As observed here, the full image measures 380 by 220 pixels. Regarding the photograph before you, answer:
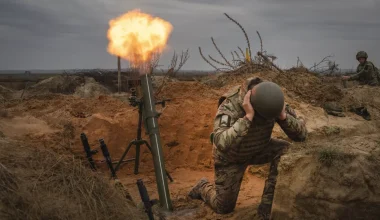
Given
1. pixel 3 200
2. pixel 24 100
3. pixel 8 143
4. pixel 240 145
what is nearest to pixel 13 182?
pixel 3 200

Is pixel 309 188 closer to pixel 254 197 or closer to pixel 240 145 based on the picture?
pixel 240 145

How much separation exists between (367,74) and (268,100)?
9187 millimetres

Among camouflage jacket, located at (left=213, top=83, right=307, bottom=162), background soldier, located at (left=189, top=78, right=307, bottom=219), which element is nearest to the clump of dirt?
background soldier, located at (left=189, top=78, right=307, bottom=219)

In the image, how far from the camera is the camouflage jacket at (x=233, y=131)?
16.2 feet

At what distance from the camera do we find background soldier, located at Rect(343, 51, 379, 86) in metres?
12.6

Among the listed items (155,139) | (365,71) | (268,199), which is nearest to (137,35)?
(155,139)

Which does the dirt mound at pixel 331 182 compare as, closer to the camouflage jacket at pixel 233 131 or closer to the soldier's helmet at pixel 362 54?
the camouflage jacket at pixel 233 131

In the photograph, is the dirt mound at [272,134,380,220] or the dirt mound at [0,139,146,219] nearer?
the dirt mound at [0,139,146,219]

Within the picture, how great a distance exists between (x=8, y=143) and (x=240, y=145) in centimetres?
255

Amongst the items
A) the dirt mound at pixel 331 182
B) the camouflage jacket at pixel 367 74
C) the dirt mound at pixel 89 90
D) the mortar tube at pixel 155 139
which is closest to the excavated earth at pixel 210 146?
the dirt mound at pixel 331 182

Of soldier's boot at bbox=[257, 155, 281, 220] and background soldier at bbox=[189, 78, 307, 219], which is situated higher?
background soldier at bbox=[189, 78, 307, 219]

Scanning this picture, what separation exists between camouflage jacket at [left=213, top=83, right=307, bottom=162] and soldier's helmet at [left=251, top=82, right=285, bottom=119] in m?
0.24

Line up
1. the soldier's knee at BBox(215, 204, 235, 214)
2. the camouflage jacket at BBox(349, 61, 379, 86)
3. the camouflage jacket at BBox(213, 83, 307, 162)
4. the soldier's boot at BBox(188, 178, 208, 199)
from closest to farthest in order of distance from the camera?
the camouflage jacket at BBox(213, 83, 307, 162) → the soldier's knee at BBox(215, 204, 235, 214) → the soldier's boot at BBox(188, 178, 208, 199) → the camouflage jacket at BBox(349, 61, 379, 86)

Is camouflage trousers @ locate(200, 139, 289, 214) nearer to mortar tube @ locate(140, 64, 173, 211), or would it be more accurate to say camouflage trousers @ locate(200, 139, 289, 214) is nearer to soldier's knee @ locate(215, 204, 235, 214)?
soldier's knee @ locate(215, 204, 235, 214)
